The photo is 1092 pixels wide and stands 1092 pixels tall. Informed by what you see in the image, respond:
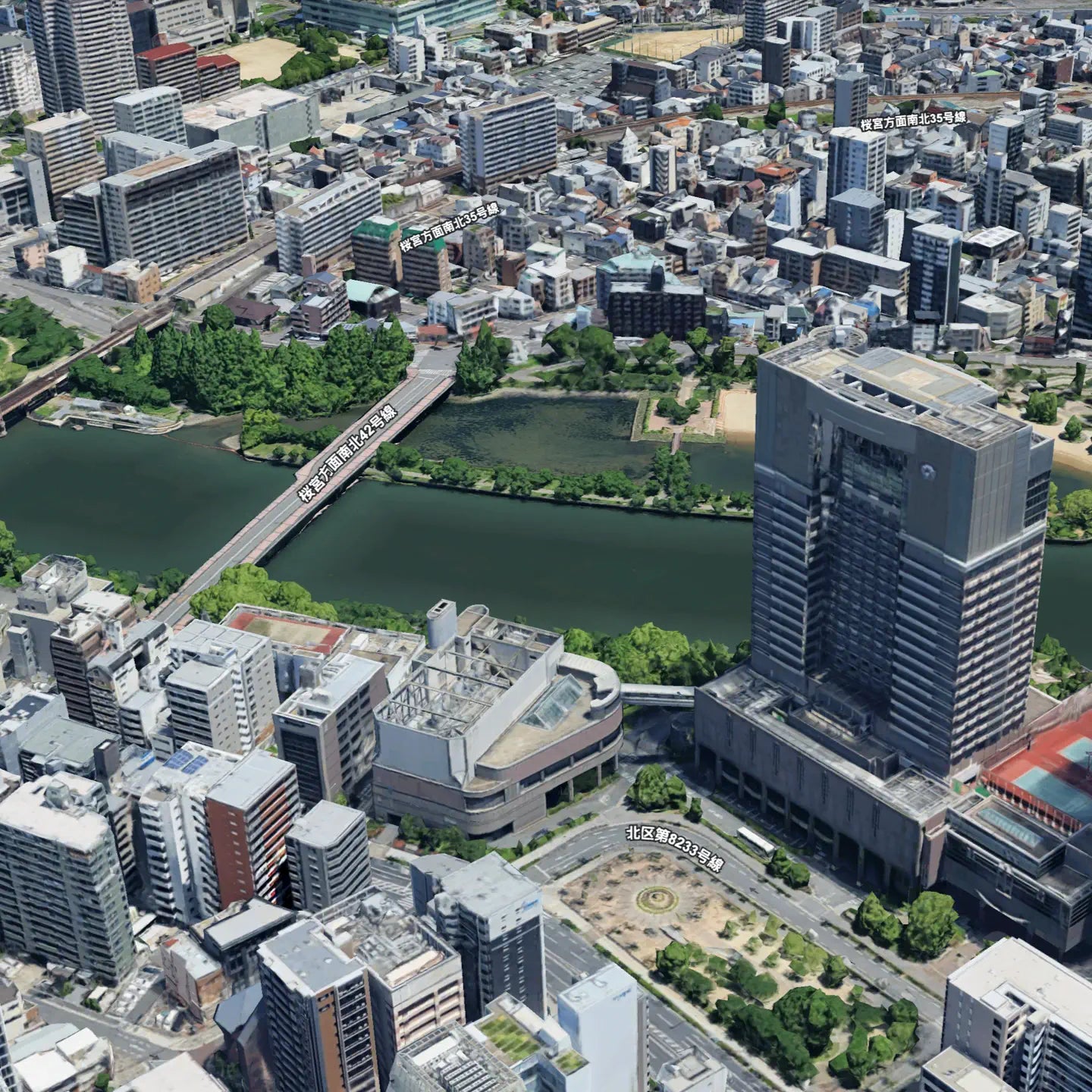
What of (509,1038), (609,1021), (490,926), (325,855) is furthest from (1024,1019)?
(325,855)

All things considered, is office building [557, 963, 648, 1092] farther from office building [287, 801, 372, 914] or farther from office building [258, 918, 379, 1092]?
office building [287, 801, 372, 914]

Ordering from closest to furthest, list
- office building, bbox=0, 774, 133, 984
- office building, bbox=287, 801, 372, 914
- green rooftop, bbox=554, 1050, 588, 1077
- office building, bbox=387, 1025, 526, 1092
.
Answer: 1. office building, bbox=387, 1025, 526, 1092
2. green rooftop, bbox=554, 1050, 588, 1077
3. office building, bbox=0, 774, 133, 984
4. office building, bbox=287, 801, 372, 914

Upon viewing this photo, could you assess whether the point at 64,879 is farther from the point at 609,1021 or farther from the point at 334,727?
the point at 609,1021

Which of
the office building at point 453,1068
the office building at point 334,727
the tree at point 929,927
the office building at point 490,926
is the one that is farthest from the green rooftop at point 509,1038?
the office building at point 334,727

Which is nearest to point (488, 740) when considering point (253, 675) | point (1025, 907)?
point (253, 675)

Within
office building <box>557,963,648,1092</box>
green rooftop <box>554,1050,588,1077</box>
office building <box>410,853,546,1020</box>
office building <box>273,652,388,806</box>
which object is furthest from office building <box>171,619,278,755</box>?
green rooftop <box>554,1050,588,1077</box>

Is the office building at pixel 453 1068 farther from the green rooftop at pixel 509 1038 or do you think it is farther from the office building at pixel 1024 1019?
the office building at pixel 1024 1019
